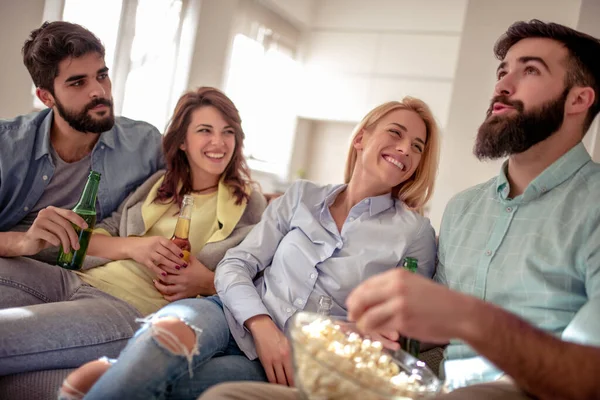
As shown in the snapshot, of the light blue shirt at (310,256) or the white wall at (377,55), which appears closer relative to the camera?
the light blue shirt at (310,256)

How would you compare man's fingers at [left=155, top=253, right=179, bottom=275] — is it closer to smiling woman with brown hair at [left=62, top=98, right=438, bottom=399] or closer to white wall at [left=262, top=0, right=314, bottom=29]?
smiling woman with brown hair at [left=62, top=98, right=438, bottom=399]

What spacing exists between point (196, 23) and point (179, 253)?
2590 mm

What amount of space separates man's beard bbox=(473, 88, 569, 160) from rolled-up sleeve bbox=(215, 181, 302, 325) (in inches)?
23.4

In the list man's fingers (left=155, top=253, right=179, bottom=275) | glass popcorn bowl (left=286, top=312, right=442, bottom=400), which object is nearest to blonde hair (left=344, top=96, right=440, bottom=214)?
man's fingers (left=155, top=253, right=179, bottom=275)

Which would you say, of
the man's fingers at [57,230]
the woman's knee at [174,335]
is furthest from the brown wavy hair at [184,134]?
the woman's knee at [174,335]

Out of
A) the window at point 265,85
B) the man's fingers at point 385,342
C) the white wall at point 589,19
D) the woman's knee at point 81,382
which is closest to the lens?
the man's fingers at point 385,342

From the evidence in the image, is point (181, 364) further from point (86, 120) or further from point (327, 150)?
point (327, 150)

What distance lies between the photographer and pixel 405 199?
1.66m

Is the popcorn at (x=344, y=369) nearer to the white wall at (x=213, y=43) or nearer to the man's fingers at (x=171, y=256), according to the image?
the man's fingers at (x=171, y=256)

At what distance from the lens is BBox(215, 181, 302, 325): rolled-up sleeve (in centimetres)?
135

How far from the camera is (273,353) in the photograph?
1.26 metres

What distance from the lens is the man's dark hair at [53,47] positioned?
188 centimetres

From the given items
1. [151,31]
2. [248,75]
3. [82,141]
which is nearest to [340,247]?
[82,141]

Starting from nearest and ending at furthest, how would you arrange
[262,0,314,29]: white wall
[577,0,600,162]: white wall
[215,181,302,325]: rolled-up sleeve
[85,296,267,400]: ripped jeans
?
[85,296,267,400]: ripped jeans
[215,181,302,325]: rolled-up sleeve
[577,0,600,162]: white wall
[262,0,314,29]: white wall
